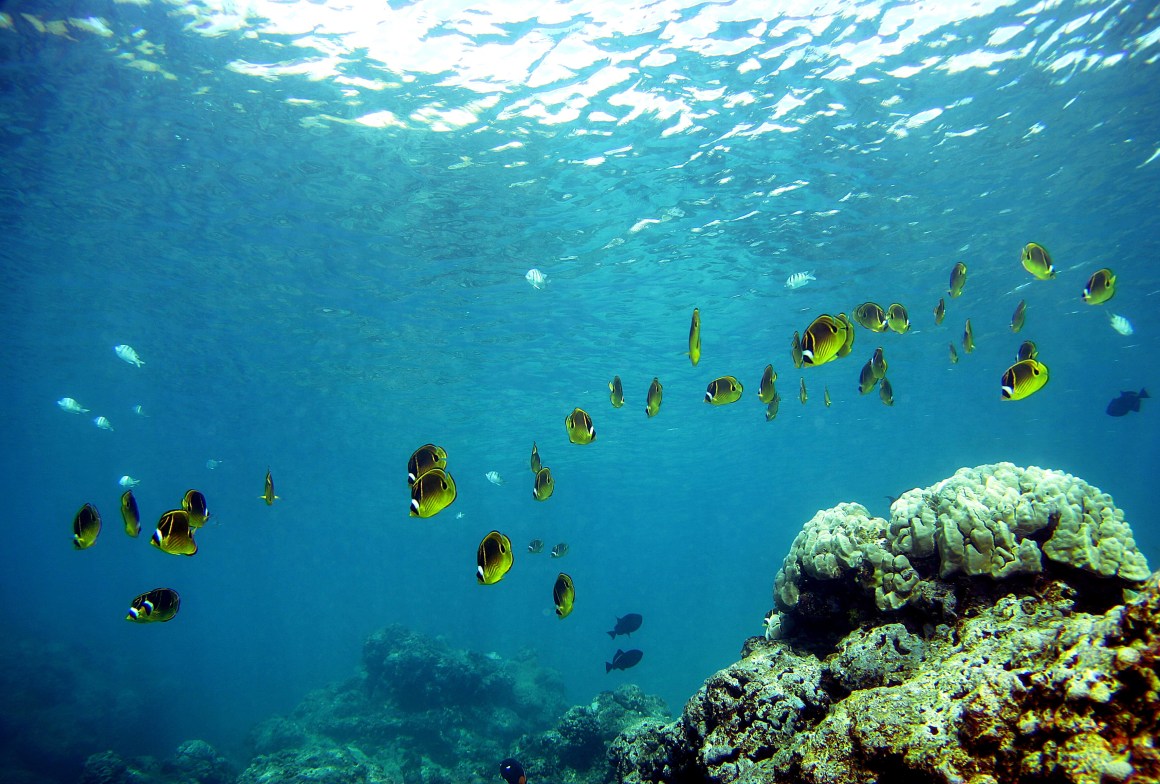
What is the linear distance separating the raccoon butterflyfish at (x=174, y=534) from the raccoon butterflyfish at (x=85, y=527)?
1193 millimetres

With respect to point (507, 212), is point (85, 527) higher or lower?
lower

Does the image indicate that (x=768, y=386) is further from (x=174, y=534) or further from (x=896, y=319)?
(x=174, y=534)

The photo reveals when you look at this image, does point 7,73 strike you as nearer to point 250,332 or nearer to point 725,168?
point 250,332

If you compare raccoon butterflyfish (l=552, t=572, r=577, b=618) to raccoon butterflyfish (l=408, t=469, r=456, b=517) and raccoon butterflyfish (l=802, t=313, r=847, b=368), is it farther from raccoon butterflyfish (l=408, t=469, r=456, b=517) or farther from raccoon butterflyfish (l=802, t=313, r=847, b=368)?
raccoon butterflyfish (l=802, t=313, r=847, b=368)

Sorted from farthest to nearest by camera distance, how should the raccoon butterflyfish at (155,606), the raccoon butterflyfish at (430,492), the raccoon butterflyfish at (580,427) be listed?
the raccoon butterflyfish at (580,427)
the raccoon butterflyfish at (155,606)
the raccoon butterflyfish at (430,492)

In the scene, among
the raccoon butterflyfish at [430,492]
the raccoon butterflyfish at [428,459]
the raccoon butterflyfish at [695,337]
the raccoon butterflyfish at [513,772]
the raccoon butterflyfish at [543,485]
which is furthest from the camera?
the raccoon butterflyfish at [513,772]

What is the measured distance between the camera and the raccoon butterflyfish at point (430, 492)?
12.8 feet

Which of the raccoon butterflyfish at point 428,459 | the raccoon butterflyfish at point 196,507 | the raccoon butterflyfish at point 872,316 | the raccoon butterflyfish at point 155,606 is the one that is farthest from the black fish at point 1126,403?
the raccoon butterflyfish at point 155,606

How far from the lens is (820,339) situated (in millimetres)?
4016

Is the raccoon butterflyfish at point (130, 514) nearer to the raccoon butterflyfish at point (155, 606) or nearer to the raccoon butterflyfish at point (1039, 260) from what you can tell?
the raccoon butterflyfish at point (155, 606)

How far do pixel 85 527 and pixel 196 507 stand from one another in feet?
3.70

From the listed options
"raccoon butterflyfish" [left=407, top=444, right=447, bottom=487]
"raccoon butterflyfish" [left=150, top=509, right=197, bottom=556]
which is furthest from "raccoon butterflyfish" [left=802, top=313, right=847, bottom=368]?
"raccoon butterflyfish" [left=150, top=509, right=197, bottom=556]

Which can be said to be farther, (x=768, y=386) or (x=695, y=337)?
(x=768, y=386)

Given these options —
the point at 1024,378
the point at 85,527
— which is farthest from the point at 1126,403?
the point at 85,527
